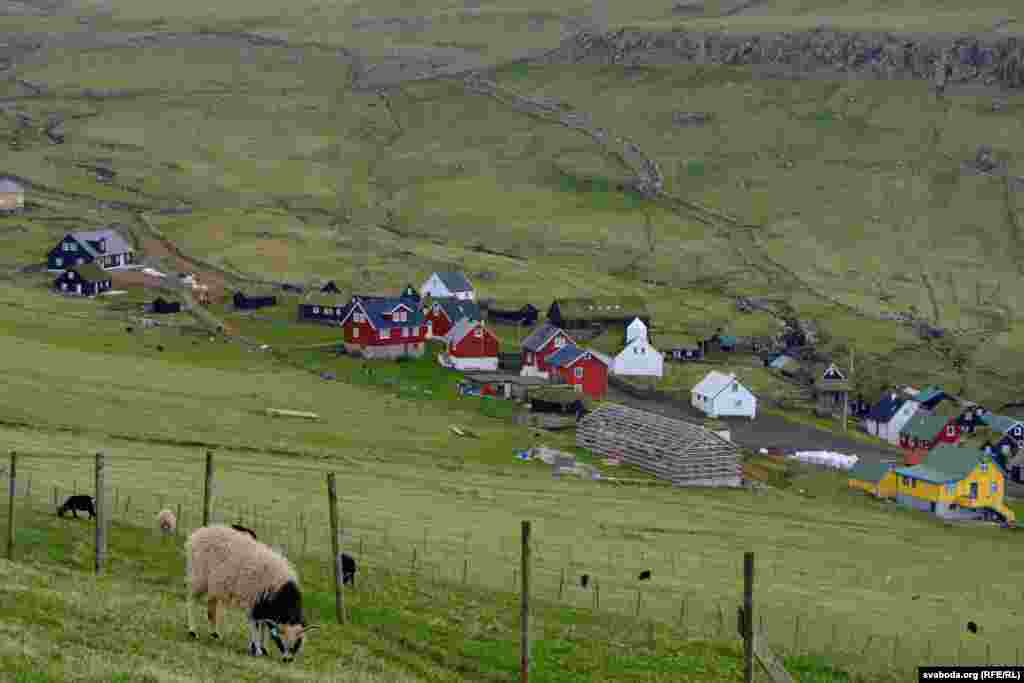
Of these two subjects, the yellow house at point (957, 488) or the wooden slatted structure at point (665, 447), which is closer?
the wooden slatted structure at point (665, 447)

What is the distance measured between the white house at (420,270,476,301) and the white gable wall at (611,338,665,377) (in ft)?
71.0

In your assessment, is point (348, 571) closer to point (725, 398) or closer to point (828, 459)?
point (828, 459)

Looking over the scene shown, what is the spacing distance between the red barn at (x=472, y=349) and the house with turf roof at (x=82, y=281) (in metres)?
38.5

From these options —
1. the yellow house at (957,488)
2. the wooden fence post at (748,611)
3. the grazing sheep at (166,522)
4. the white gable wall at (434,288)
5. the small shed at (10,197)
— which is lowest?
the yellow house at (957,488)

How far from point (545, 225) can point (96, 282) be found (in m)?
67.4

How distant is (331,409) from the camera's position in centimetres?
9506

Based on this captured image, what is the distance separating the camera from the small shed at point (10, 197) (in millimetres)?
178000

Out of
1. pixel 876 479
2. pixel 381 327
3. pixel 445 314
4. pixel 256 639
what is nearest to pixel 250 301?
pixel 445 314

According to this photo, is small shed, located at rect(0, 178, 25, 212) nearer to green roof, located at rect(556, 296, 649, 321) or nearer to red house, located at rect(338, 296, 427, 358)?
red house, located at rect(338, 296, 427, 358)

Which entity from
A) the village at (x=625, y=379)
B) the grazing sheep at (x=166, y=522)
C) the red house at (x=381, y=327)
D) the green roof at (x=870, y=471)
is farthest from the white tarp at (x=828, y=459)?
the grazing sheep at (x=166, y=522)

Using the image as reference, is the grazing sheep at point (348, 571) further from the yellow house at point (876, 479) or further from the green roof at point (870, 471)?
the green roof at point (870, 471)

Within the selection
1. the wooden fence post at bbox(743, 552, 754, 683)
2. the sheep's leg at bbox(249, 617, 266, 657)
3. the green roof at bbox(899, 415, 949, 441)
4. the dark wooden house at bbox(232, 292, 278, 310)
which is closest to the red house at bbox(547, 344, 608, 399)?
the green roof at bbox(899, 415, 949, 441)

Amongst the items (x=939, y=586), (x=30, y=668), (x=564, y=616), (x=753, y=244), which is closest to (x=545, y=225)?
(x=753, y=244)

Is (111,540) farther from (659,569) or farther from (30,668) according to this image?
(659,569)
